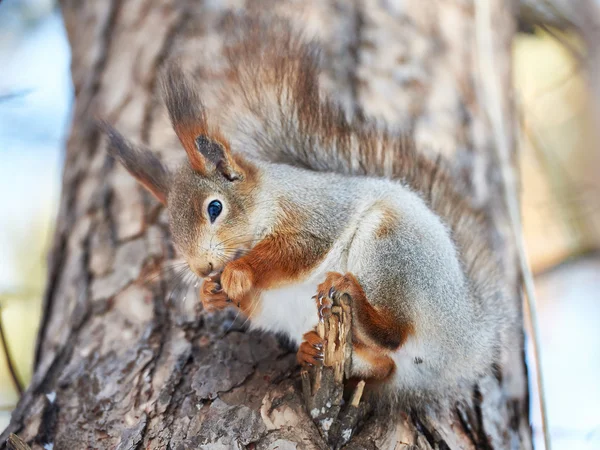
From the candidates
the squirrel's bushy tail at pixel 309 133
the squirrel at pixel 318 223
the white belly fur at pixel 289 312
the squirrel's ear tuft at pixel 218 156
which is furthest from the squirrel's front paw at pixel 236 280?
the squirrel's bushy tail at pixel 309 133

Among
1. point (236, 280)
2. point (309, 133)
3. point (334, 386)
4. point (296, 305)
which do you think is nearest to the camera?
point (334, 386)

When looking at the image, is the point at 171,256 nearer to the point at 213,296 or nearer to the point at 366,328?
the point at 213,296

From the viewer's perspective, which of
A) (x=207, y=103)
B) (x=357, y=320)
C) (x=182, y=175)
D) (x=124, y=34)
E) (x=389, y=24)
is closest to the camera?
(x=357, y=320)

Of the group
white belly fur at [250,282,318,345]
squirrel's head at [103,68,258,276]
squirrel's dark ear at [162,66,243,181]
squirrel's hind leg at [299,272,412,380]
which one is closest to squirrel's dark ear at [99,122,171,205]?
squirrel's head at [103,68,258,276]

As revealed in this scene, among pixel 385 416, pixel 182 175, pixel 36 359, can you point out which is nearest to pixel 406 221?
pixel 385 416

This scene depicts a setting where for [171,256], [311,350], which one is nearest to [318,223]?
[311,350]

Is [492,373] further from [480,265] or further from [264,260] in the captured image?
[264,260]

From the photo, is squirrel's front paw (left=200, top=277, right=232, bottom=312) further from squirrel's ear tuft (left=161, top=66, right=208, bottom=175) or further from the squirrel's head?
squirrel's ear tuft (left=161, top=66, right=208, bottom=175)
